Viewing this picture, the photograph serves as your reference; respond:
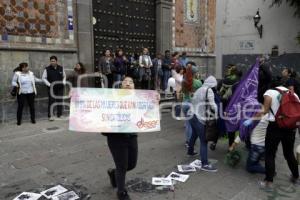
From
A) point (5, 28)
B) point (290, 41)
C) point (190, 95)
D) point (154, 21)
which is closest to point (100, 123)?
point (190, 95)

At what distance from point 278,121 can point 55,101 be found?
246 inches

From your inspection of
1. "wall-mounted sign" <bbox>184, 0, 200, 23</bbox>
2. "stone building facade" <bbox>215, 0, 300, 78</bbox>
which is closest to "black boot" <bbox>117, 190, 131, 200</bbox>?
"wall-mounted sign" <bbox>184, 0, 200, 23</bbox>

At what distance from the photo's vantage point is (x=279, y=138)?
369 centimetres

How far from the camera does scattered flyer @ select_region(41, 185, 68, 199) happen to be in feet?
11.6

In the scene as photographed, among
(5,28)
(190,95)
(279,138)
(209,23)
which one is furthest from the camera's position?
(209,23)

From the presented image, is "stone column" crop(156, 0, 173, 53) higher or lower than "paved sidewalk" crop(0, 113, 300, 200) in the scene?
higher

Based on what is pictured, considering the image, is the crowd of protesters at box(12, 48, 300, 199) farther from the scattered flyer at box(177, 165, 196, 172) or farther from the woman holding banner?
the scattered flyer at box(177, 165, 196, 172)

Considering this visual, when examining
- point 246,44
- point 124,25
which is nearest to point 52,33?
point 124,25

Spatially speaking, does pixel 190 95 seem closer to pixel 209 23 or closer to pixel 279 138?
pixel 279 138

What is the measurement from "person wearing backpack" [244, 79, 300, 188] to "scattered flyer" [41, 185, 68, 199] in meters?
2.60

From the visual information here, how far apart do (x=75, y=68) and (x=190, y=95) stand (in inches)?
185

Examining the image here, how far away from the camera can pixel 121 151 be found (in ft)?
10.6

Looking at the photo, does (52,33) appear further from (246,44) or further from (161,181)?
(246,44)

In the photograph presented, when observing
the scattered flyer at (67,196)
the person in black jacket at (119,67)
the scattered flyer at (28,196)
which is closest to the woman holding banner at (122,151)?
the scattered flyer at (67,196)
